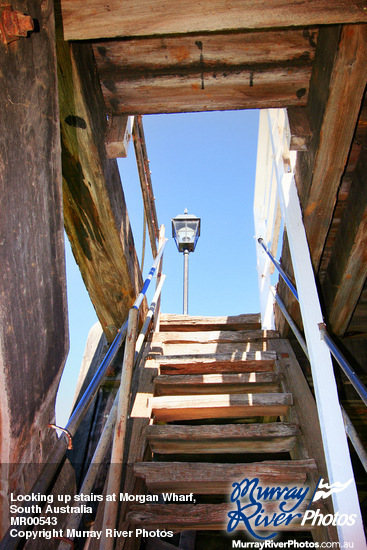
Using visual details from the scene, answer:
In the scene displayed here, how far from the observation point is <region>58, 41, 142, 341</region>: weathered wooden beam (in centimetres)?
212

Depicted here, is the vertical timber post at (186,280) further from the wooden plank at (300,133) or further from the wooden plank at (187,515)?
the wooden plank at (187,515)

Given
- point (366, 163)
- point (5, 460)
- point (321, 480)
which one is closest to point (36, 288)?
point (5, 460)

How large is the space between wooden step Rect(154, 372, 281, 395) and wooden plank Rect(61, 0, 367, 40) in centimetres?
224

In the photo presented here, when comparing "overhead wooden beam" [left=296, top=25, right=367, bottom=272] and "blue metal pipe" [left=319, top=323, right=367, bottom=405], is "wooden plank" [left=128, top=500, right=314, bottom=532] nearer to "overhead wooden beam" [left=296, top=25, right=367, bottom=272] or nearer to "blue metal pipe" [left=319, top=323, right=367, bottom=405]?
"blue metal pipe" [left=319, top=323, right=367, bottom=405]

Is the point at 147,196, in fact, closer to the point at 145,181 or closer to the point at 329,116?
the point at 145,181

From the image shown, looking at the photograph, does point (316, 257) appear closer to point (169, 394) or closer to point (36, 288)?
point (169, 394)

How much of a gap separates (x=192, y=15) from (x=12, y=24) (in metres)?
0.81

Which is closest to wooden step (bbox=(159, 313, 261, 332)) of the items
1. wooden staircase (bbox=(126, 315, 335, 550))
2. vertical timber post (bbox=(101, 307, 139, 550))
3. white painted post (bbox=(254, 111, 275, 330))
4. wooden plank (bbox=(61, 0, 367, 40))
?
wooden staircase (bbox=(126, 315, 335, 550))

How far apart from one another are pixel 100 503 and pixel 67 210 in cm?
175

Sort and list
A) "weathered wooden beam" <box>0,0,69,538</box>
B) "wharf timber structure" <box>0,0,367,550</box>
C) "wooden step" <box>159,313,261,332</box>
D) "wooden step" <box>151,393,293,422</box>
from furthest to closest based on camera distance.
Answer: "wooden step" <box>159,313,261,332</box> < "wooden step" <box>151,393,293,422</box> < "wharf timber structure" <box>0,0,367,550</box> < "weathered wooden beam" <box>0,0,69,538</box>

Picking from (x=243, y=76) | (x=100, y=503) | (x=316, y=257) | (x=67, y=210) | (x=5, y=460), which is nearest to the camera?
(x=5, y=460)

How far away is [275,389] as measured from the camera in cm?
299

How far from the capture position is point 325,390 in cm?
182

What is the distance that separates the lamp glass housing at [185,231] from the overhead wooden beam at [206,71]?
3.90 m
